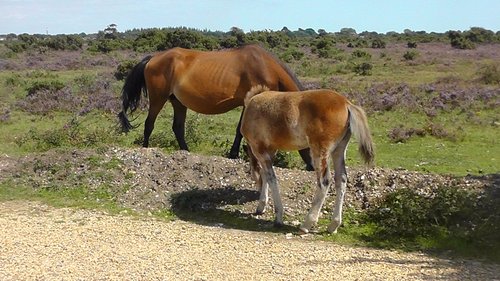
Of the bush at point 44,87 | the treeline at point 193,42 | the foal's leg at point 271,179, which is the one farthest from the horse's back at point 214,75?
the treeline at point 193,42

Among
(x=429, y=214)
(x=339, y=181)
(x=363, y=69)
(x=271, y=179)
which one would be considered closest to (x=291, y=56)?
(x=363, y=69)

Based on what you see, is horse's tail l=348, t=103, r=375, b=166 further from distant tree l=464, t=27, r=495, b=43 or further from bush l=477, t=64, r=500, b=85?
distant tree l=464, t=27, r=495, b=43

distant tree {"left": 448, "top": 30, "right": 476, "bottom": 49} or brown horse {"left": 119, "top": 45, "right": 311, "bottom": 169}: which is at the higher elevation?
distant tree {"left": 448, "top": 30, "right": 476, "bottom": 49}

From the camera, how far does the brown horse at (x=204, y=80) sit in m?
10.8

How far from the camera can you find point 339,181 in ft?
27.6

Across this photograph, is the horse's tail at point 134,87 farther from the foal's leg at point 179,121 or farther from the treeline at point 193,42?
the treeline at point 193,42

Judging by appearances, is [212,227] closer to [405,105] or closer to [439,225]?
[439,225]

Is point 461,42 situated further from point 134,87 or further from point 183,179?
point 183,179

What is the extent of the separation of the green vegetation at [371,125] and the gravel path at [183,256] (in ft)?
2.11

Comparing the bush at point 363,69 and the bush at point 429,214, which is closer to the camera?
→ the bush at point 429,214

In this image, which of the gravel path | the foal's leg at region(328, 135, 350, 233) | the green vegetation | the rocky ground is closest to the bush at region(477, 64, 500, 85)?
the green vegetation

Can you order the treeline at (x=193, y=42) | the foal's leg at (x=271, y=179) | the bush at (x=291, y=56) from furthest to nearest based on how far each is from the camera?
1. the treeline at (x=193, y=42)
2. the bush at (x=291, y=56)
3. the foal's leg at (x=271, y=179)

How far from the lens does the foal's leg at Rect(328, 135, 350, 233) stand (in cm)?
824

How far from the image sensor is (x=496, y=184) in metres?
8.84
